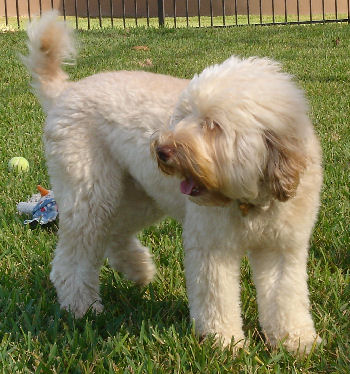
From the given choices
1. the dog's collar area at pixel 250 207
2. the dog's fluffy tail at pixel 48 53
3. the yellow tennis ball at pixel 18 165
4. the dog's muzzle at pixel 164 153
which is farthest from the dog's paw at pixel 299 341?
the yellow tennis ball at pixel 18 165

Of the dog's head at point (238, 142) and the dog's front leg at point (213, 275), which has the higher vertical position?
the dog's head at point (238, 142)

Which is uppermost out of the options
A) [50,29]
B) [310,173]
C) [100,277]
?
[50,29]

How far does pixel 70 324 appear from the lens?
3363 millimetres

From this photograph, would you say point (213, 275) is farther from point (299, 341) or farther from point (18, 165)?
point (18, 165)

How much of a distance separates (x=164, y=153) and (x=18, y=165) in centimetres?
325

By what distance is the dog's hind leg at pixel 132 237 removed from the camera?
12.6 feet

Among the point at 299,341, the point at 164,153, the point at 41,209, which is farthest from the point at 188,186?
the point at 41,209

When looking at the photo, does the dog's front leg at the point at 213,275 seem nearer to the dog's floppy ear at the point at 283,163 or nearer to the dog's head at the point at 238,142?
the dog's head at the point at 238,142

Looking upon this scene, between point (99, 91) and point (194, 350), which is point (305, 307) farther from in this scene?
point (99, 91)

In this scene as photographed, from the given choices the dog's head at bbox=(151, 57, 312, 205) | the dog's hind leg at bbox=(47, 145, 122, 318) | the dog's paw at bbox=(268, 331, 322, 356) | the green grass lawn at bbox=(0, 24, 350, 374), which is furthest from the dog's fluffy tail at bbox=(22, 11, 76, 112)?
the dog's paw at bbox=(268, 331, 322, 356)

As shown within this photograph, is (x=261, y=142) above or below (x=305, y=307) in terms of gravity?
above

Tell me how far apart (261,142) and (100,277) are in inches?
69.2

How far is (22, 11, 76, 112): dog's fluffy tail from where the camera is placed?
3.81m

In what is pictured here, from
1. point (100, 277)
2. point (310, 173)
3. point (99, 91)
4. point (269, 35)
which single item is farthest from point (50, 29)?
point (269, 35)
